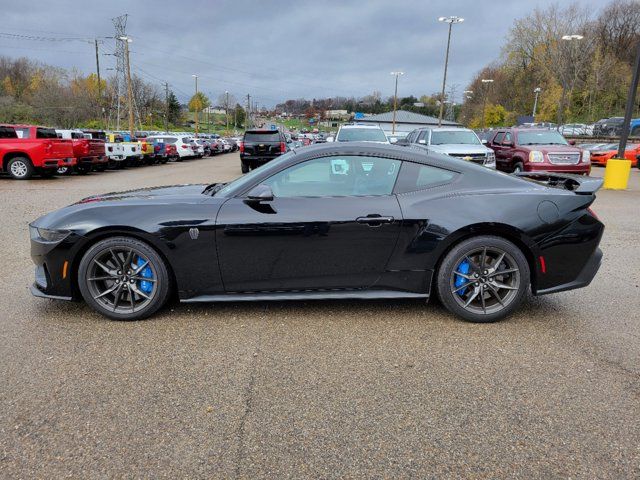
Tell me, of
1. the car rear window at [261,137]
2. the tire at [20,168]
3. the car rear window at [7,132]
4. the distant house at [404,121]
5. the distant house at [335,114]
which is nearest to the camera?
the car rear window at [7,132]

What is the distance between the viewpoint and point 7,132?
15039mm

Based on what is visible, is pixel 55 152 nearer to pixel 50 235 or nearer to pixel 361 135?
pixel 361 135

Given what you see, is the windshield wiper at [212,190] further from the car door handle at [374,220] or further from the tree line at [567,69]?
the tree line at [567,69]

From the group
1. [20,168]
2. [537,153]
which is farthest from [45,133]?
[537,153]

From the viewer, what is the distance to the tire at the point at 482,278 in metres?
3.77

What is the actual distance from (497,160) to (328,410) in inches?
575

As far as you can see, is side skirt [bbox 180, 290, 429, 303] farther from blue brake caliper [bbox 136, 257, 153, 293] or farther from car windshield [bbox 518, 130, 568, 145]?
car windshield [bbox 518, 130, 568, 145]

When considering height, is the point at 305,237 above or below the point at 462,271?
above

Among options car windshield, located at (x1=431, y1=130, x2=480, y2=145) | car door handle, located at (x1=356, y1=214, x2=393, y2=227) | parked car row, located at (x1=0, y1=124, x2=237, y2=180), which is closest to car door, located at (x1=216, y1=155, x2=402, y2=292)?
car door handle, located at (x1=356, y1=214, x2=393, y2=227)

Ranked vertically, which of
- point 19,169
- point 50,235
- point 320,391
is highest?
point 50,235

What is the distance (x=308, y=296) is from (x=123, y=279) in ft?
4.83

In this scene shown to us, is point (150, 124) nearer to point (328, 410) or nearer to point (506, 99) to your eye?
point (506, 99)

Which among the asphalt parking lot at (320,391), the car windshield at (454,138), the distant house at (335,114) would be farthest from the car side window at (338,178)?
the distant house at (335,114)

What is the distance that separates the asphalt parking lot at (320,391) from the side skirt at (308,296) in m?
0.20
